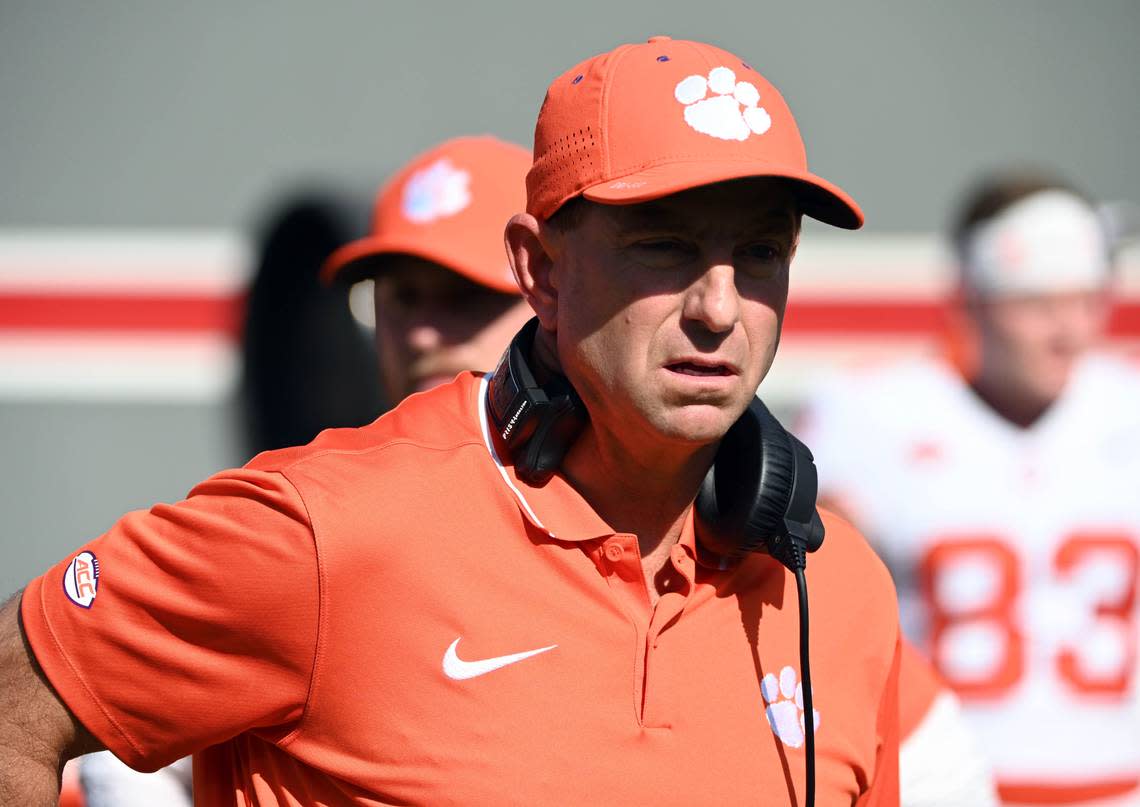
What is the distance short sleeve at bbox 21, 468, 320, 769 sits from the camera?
4.17 feet

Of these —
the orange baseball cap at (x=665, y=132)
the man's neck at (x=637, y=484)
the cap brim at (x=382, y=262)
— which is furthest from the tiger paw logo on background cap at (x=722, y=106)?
the cap brim at (x=382, y=262)

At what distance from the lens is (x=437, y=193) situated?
2.39 m

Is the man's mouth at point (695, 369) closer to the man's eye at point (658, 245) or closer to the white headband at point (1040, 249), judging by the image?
the man's eye at point (658, 245)

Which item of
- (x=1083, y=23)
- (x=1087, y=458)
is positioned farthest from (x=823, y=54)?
(x=1087, y=458)

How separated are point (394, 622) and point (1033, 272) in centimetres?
228

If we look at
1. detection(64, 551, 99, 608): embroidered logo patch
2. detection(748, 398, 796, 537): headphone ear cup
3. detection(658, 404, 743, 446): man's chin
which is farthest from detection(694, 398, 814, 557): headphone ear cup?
detection(64, 551, 99, 608): embroidered logo patch

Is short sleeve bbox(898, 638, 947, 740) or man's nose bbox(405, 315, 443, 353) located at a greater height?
man's nose bbox(405, 315, 443, 353)

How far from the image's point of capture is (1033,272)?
322 centimetres

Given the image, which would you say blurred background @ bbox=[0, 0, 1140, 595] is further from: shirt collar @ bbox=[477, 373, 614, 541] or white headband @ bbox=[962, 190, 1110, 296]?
shirt collar @ bbox=[477, 373, 614, 541]

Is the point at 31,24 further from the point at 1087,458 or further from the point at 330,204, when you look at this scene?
the point at 1087,458

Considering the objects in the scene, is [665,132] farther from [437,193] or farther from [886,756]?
[437,193]

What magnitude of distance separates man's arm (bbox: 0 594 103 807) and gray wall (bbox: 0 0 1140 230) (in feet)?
9.31

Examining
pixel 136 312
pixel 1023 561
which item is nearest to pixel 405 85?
pixel 136 312

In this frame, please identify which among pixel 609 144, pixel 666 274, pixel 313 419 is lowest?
pixel 313 419
